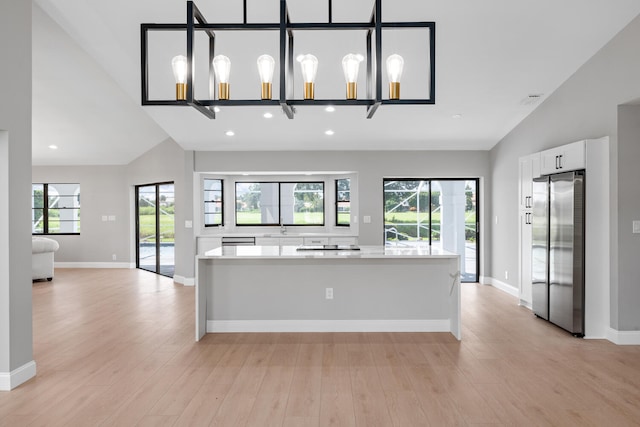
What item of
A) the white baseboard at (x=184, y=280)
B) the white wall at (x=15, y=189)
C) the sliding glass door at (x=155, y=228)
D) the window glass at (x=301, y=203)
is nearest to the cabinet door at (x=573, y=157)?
the window glass at (x=301, y=203)

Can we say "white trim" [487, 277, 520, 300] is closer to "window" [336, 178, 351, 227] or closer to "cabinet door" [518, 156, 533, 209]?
"cabinet door" [518, 156, 533, 209]

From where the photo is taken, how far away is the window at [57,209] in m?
9.02

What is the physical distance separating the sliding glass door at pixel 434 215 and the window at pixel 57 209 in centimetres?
683

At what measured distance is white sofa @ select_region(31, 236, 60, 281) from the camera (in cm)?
716

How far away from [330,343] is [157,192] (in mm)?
5640

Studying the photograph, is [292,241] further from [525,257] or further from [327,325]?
[525,257]

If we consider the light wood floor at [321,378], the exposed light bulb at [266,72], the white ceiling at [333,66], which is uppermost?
the white ceiling at [333,66]

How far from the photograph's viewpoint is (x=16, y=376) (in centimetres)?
295

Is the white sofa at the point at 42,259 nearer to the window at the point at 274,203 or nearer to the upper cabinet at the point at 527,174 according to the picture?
the window at the point at 274,203

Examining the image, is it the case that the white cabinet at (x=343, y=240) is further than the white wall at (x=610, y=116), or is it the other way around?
the white cabinet at (x=343, y=240)

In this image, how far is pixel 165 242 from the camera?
7992 mm

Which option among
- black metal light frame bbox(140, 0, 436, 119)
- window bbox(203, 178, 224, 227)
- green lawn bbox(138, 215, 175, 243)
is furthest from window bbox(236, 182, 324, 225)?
black metal light frame bbox(140, 0, 436, 119)

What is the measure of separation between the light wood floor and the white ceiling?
2721 mm

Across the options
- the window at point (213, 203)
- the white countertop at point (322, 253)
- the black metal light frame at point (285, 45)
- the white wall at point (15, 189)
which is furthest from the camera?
the window at point (213, 203)
